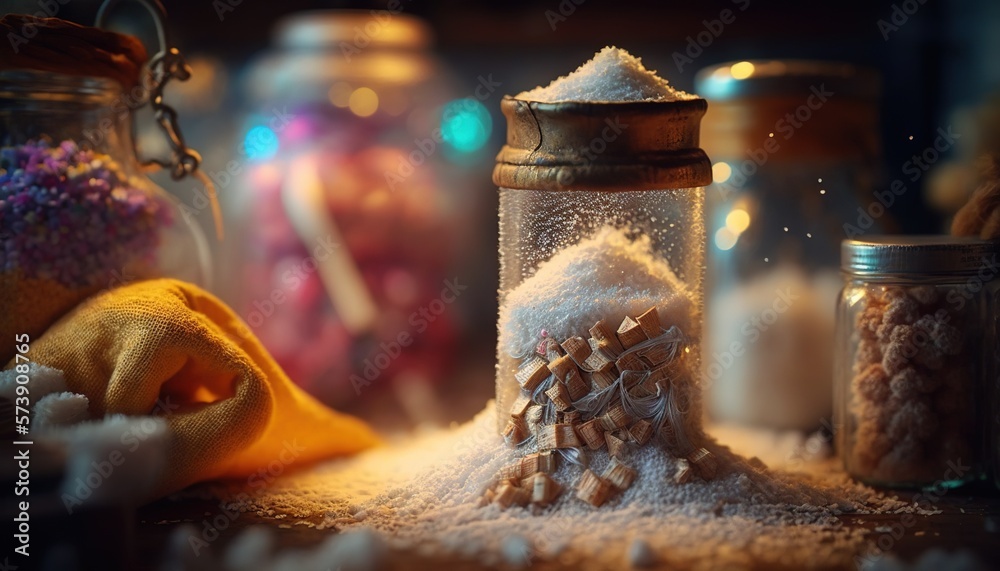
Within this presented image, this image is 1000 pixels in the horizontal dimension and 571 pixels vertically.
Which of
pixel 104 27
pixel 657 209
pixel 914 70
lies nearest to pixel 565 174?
pixel 657 209

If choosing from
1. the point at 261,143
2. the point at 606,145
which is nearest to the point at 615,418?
the point at 606,145

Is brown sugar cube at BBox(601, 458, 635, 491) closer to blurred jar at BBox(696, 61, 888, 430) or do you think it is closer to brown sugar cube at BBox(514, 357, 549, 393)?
brown sugar cube at BBox(514, 357, 549, 393)

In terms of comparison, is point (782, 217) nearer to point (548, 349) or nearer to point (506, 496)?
point (548, 349)

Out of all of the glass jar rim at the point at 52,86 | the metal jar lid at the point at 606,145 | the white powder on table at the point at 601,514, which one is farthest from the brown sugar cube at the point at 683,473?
the glass jar rim at the point at 52,86

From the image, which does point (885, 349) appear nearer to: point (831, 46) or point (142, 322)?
→ point (142, 322)

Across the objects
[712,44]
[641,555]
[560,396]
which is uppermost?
[712,44]

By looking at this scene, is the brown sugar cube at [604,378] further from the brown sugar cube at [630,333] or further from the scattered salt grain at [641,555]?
the scattered salt grain at [641,555]

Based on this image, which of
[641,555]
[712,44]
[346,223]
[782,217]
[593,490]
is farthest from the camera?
[712,44]

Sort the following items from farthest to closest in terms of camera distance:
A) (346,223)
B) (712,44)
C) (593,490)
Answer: (712,44), (346,223), (593,490)
